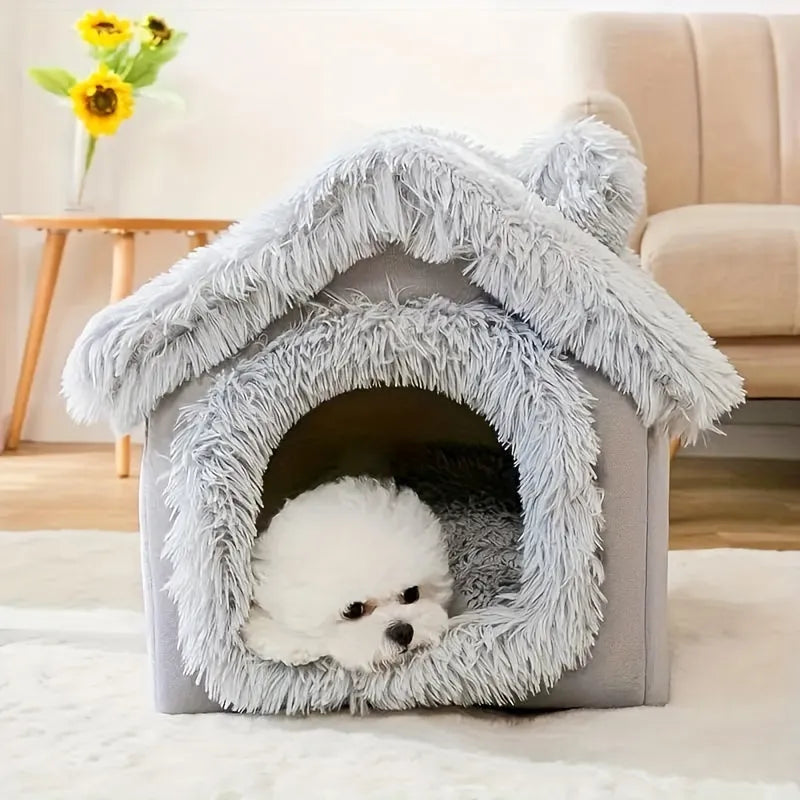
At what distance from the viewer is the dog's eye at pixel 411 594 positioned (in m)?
0.99

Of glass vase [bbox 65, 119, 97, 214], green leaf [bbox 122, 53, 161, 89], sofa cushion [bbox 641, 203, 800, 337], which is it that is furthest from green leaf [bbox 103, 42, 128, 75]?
sofa cushion [bbox 641, 203, 800, 337]

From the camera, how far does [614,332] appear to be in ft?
3.01

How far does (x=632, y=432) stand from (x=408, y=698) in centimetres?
31

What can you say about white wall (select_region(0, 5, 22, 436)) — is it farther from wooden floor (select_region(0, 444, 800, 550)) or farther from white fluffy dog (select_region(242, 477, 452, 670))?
white fluffy dog (select_region(242, 477, 452, 670))

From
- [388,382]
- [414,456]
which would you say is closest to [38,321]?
[414,456]

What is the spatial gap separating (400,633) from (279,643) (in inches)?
4.3

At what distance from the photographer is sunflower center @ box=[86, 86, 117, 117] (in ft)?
7.01

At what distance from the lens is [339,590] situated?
94 cm

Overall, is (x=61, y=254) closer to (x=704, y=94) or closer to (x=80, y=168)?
(x=80, y=168)

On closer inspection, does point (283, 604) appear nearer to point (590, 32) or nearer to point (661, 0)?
point (590, 32)

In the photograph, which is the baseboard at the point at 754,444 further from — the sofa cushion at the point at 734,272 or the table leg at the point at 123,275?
the table leg at the point at 123,275

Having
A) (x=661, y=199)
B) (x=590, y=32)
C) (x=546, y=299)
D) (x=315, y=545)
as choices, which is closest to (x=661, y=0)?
(x=590, y=32)

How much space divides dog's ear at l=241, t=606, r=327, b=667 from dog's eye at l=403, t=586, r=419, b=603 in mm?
94

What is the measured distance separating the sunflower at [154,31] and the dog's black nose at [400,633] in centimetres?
168
